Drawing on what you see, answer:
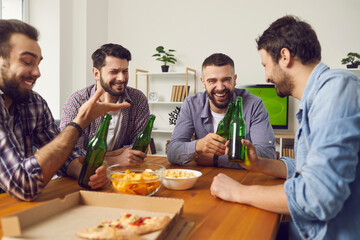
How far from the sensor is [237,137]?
1.37 metres

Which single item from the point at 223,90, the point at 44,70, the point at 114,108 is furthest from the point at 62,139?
the point at 44,70

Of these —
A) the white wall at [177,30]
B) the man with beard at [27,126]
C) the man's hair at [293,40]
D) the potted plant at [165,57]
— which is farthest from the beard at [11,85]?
the potted plant at [165,57]

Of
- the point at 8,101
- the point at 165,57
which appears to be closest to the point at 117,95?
the point at 8,101

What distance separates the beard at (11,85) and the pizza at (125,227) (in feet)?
2.55

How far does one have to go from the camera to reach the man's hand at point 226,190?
1.03m

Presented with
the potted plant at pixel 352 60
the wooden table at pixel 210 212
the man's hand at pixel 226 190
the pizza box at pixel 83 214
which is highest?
the potted plant at pixel 352 60

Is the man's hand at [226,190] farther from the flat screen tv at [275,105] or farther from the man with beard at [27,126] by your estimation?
the flat screen tv at [275,105]

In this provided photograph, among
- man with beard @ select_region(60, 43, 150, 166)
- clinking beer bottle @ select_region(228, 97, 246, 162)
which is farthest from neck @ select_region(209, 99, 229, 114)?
clinking beer bottle @ select_region(228, 97, 246, 162)

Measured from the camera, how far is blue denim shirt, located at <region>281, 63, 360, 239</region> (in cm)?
80

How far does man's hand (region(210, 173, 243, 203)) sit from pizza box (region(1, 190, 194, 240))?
262 mm

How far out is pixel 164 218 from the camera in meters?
0.70

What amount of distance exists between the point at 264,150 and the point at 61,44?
355cm

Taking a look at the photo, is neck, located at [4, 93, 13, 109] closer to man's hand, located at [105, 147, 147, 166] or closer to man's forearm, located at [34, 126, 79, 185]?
man's forearm, located at [34, 126, 79, 185]

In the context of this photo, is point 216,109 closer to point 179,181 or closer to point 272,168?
point 272,168
